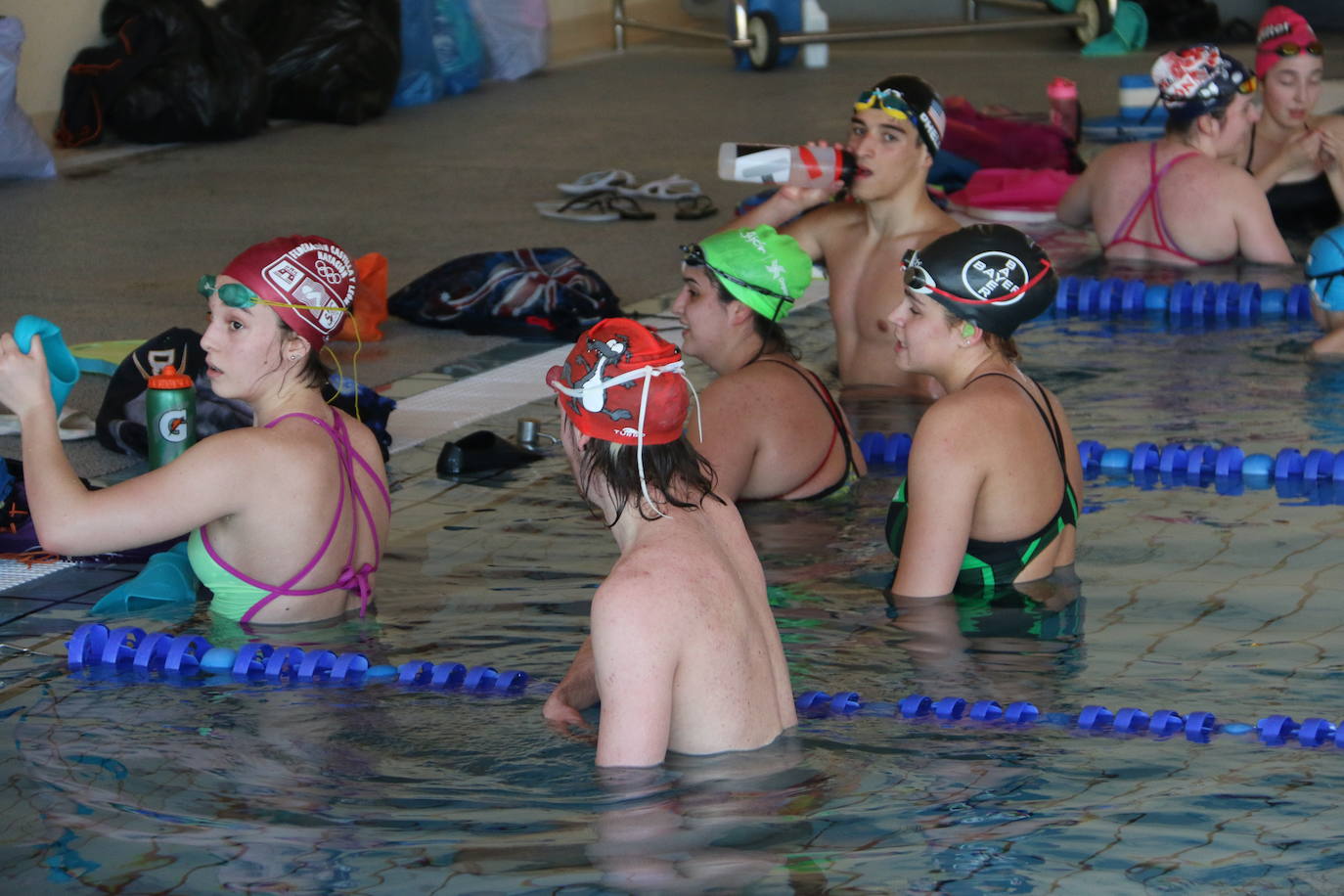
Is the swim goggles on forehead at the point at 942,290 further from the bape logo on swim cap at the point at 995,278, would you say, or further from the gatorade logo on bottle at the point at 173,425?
the gatorade logo on bottle at the point at 173,425

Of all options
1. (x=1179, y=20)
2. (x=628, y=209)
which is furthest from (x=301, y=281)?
(x=1179, y=20)

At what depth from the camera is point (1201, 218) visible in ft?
28.8

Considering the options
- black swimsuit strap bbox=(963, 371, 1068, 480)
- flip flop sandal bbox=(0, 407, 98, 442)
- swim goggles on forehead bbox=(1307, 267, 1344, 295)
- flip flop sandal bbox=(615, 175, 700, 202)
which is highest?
black swimsuit strap bbox=(963, 371, 1068, 480)

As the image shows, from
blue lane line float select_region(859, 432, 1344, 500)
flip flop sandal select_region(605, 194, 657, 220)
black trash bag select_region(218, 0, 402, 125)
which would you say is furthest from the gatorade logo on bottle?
black trash bag select_region(218, 0, 402, 125)

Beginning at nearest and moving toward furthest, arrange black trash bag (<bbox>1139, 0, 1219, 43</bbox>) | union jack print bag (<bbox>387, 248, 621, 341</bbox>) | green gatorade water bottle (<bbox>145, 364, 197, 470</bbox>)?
green gatorade water bottle (<bbox>145, 364, 197, 470</bbox>) → union jack print bag (<bbox>387, 248, 621, 341</bbox>) → black trash bag (<bbox>1139, 0, 1219, 43</bbox>)

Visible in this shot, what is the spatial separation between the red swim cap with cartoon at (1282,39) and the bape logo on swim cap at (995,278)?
536cm

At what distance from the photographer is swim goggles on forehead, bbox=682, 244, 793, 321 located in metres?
5.27

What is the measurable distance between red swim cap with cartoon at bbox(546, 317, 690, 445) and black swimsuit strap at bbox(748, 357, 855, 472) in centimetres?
206

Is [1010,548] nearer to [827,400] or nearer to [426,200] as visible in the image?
[827,400]

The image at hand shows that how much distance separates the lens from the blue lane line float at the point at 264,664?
14.1ft

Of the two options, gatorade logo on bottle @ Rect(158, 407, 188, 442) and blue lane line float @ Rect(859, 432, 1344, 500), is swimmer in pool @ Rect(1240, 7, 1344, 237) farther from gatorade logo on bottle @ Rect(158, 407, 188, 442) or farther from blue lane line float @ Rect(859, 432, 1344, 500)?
gatorade logo on bottle @ Rect(158, 407, 188, 442)

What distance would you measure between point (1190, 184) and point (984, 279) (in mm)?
4582

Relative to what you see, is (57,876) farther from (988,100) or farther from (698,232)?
(988,100)

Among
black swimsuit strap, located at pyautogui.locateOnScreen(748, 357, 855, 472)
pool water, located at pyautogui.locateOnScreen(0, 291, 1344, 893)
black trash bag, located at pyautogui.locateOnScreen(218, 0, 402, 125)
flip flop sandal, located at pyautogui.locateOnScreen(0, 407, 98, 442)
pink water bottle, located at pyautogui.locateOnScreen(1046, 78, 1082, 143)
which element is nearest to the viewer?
pool water, located at pyautogui.locateOnScreen(0, 291, 1344, 893)
